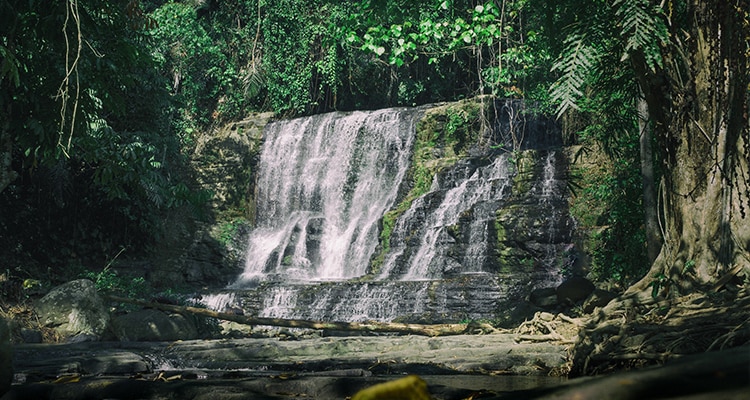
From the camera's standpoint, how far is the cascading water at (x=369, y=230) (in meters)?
15.5

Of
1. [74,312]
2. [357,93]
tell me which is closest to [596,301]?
[74,312]

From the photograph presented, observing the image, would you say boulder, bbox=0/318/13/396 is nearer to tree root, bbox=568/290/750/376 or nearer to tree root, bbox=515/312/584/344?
tree root, bbox=568/290/750/376

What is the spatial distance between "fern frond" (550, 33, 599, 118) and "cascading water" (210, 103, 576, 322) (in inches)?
270

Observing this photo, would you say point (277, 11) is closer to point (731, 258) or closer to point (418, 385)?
point (731, 258)

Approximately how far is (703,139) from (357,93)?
2039cm

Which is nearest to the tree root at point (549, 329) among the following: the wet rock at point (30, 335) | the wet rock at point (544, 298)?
the wet rock at point (544, 298)

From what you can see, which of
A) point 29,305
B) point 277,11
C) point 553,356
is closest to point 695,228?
point 553,356

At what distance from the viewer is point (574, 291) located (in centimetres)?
1294

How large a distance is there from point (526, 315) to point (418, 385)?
1076 cm

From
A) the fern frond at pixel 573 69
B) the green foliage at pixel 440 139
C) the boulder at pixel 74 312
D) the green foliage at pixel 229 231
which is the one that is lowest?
the boulder at pixel 74 312

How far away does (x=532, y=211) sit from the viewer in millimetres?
17359

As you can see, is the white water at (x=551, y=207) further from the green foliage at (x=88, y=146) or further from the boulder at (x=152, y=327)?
the green foliage at (x=88, y=146)

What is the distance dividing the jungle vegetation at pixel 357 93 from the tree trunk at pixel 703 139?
2 centimetres

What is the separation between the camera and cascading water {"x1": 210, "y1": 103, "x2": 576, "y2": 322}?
50.8ft
